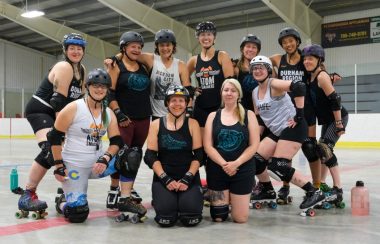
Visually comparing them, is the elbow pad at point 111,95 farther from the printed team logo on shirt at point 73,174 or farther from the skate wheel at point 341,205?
the skate wheel at point 341,205

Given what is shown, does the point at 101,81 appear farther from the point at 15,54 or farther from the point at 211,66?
the point at 15,54

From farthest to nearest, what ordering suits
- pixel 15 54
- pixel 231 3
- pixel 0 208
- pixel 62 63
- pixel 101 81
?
1. pixel 15 54
2. pixel 231 3
3. pixel 0 208
4. pixel 62 63
5. pixel 101 81

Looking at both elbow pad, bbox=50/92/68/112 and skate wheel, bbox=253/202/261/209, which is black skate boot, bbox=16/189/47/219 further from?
skate wheel, bbox=253/202/261/209

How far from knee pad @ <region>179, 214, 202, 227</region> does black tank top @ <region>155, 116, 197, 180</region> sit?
31cm

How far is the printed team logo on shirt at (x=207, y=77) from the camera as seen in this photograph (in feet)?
12.8

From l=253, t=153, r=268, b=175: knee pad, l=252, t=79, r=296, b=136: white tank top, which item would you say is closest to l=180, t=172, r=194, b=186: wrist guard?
l=253, t=153, r=268, b=175: knee pad

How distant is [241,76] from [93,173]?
5.40 feet

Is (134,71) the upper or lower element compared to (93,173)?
upper

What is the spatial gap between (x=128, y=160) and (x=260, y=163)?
119 centimetres

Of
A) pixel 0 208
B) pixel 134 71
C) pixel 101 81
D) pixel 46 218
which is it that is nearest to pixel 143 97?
pixel 134 71

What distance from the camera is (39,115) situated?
3.54 metres

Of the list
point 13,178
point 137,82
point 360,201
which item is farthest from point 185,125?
point 13,178

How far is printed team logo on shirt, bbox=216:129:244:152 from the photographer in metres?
3.32

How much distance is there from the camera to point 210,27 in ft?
12.8
